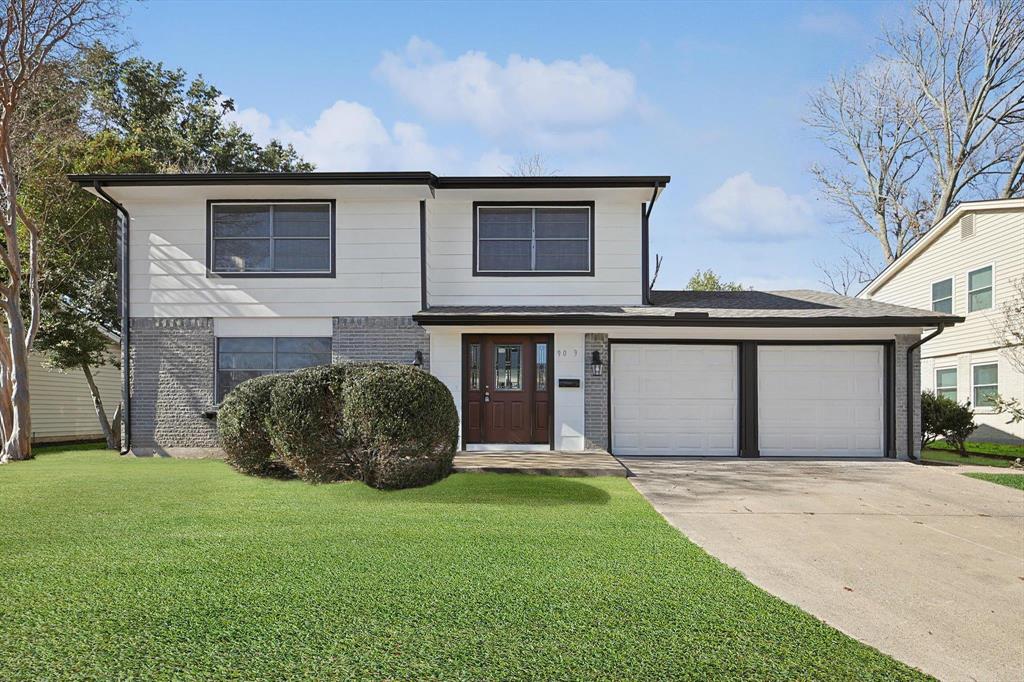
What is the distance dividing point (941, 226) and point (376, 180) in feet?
52.4

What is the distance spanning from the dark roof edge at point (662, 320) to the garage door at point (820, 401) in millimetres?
1072

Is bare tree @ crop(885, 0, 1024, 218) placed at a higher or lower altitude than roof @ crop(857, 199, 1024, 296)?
higher

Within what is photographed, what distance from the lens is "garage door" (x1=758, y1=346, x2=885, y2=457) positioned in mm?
12633

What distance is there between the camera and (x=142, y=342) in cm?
1277

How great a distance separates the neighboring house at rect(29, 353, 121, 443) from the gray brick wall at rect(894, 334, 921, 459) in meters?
20.2

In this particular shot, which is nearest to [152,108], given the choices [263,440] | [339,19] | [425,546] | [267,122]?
[267,122]

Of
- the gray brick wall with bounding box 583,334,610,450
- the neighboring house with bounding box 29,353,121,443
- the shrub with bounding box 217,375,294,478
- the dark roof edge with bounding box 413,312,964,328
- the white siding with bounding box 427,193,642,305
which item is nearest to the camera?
the shrub with bounding box 217,375,294,478

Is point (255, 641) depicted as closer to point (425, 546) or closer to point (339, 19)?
point (425, 546)

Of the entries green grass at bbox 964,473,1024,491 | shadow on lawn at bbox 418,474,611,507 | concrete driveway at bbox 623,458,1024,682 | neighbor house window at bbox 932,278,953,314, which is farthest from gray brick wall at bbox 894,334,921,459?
neighbor house window at bbox 932,278,953,314

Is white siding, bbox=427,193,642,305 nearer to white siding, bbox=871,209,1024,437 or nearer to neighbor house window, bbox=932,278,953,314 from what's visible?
white siding, bbox=871,209,1024,437

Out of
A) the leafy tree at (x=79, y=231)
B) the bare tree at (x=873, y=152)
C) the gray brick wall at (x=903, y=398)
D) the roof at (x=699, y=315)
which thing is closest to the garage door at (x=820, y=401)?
the gray brick wall at (x=903, y=398)

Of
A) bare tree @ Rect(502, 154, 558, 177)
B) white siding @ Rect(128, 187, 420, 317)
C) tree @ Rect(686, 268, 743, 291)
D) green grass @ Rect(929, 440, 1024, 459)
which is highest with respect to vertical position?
bare tree @ Rect(502, 154, 558, 177)

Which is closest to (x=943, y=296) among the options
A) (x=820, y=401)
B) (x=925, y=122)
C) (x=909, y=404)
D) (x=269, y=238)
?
(x=909, y=404)

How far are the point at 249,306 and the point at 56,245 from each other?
21.2ft
